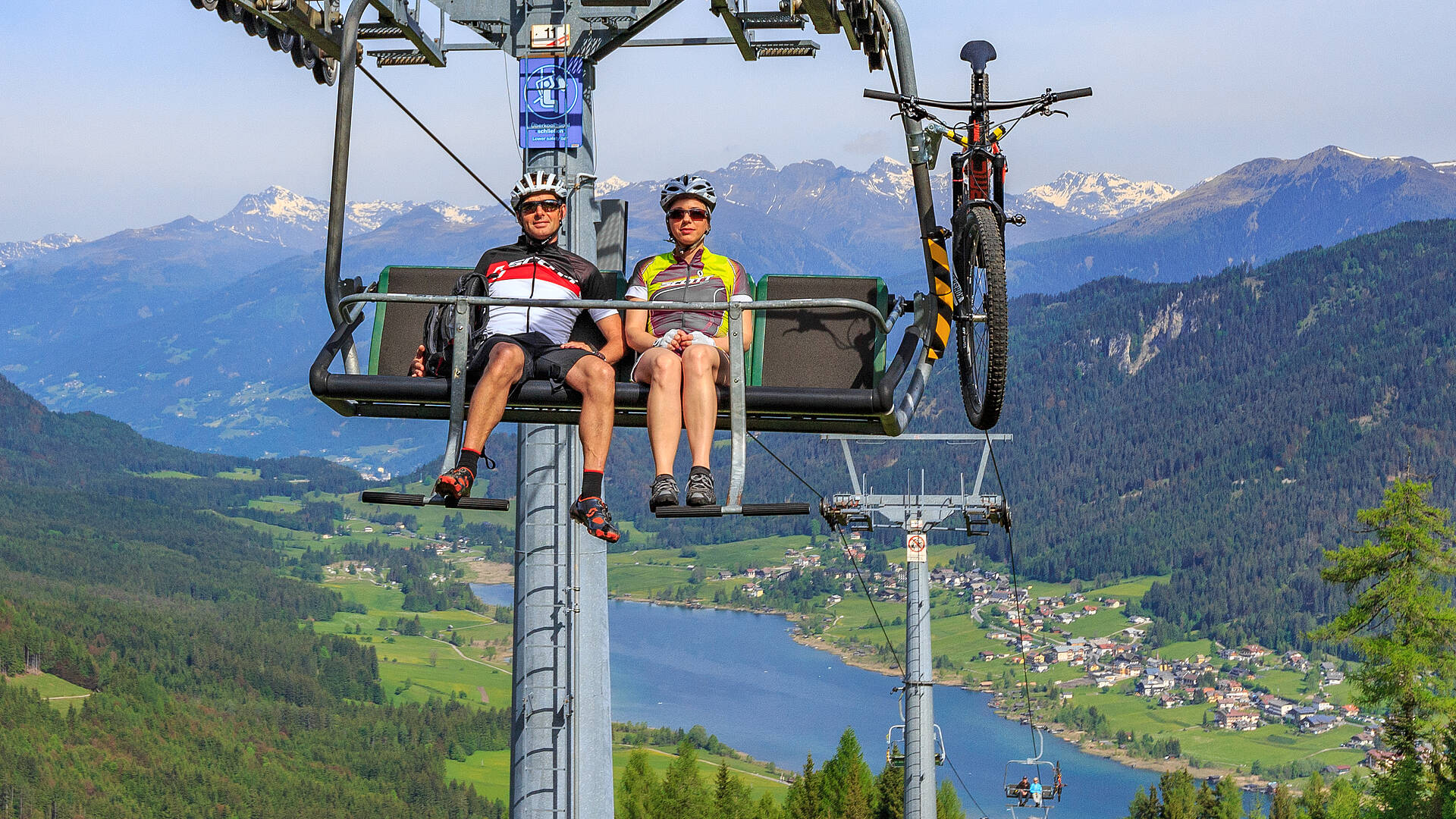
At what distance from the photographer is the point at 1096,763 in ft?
383

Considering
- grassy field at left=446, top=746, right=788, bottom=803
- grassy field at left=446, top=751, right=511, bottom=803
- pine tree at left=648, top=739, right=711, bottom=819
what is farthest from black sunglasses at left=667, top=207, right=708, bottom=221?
grassy field at left=446, top=751, right=511, bottom=803

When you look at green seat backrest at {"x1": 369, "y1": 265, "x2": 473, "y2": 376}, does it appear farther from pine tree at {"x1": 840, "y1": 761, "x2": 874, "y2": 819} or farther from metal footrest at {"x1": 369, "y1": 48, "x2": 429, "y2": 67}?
pine tree at {"x1": 840, "y1": 761, "x2": 874, "y2": 819}

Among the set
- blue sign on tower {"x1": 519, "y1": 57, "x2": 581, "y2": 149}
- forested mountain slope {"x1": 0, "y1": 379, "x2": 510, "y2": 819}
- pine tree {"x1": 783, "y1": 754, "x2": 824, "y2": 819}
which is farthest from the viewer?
forested mountain slope {"x1": 0, "y1": 379, "x2": 510, "y2": 819}

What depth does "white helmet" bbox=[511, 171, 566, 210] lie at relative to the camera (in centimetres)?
657

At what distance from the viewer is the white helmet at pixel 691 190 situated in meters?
6.39

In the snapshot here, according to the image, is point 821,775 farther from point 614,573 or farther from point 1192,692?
point 614,573

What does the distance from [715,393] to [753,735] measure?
114m

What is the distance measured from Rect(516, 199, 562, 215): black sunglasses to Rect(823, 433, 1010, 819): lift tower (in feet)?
41.2

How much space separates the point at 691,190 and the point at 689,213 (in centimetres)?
10

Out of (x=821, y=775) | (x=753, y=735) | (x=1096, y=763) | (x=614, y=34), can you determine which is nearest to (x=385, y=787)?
(x=753, y=735)

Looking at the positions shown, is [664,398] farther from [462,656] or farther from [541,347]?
[462,656]

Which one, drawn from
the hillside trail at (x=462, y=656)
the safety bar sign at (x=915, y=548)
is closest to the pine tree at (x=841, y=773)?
the safety bar sign at (x=915, y=548)

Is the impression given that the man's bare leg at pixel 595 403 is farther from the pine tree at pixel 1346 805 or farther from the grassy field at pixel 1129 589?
the grassy field at pixel 1129 589

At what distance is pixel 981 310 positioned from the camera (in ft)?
24.8
